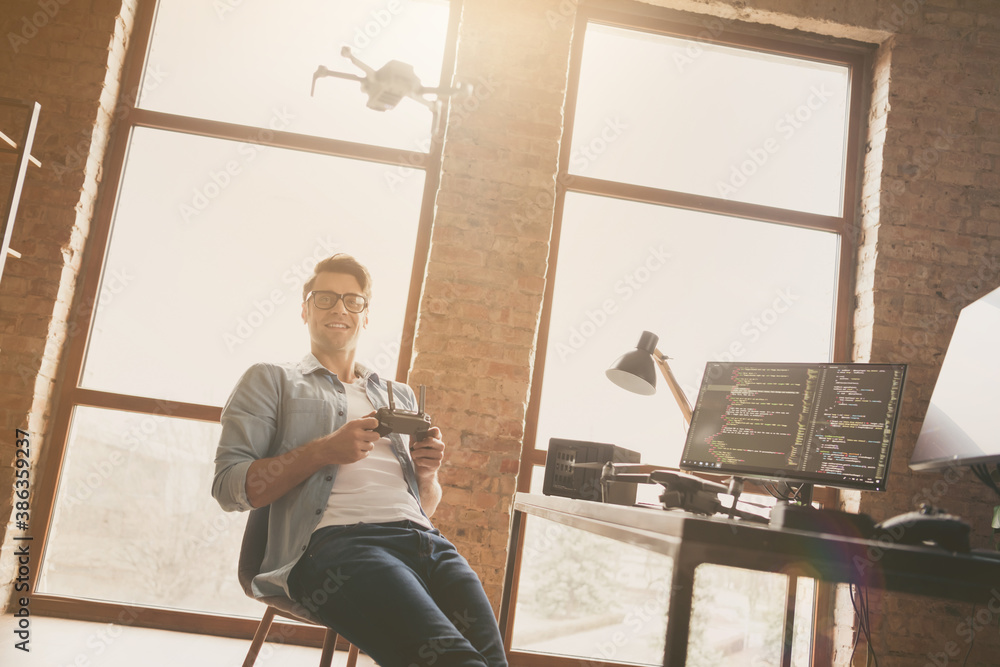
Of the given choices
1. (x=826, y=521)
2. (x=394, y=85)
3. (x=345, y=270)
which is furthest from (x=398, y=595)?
(x=394, y=85)

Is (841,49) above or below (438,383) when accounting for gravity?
above

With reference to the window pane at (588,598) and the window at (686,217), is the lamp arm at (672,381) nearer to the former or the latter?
the window at (686,217)

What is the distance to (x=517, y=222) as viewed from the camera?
293 cm

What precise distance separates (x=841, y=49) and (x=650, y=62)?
3.23ft

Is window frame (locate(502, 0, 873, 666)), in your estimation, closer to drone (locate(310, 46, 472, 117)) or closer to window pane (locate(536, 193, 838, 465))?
window pane (locate(536, 193, 838, 465))

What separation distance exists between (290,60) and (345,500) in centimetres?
235

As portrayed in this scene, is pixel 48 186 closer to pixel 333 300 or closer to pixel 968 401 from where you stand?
pixel 333 300

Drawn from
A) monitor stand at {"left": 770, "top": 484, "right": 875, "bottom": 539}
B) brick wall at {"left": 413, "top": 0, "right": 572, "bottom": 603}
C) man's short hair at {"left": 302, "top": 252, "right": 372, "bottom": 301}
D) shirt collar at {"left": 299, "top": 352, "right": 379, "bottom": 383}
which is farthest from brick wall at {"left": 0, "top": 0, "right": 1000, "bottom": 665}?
monitor stand at {"left": 770, "top": 484, "right": 875, "bottom": 539}

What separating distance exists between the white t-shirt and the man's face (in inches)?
13.2

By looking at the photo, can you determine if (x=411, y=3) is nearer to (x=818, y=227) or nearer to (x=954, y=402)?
(x=818, y=227)

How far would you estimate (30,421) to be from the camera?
2.66 m

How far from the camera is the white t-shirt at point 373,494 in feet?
5.33

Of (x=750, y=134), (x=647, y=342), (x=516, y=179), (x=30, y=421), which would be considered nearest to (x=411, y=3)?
(x=516, y=179)

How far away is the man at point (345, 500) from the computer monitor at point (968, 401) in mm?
1775
